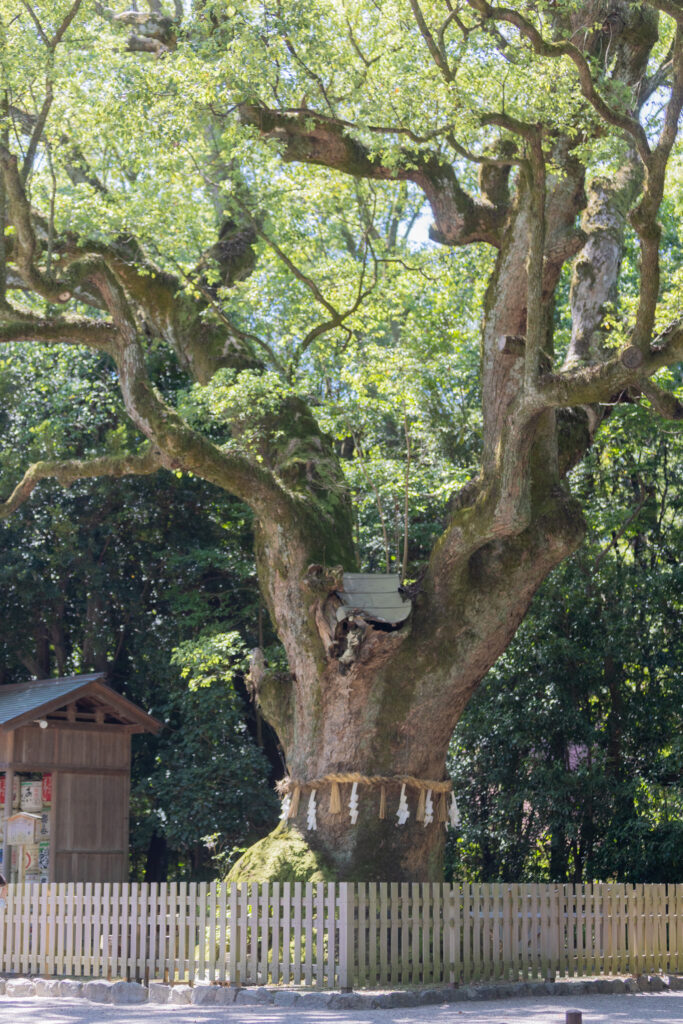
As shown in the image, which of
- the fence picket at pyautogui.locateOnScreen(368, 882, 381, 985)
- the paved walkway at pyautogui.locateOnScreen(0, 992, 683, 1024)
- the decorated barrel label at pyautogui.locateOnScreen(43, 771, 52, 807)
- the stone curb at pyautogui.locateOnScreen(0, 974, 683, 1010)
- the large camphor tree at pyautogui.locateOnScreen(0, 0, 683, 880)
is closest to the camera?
the paved walkway at pyautogui.locateOnScreen(0, 992, 683, 1024)

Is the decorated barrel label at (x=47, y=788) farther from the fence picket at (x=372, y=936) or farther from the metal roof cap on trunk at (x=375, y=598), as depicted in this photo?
the fence picket at (x=372, y=936)

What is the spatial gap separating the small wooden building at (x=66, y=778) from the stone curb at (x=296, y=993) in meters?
3.64

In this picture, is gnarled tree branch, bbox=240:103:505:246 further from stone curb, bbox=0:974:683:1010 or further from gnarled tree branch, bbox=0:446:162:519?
stone curb, bbox=0:974:683:1010

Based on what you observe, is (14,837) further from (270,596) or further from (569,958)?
(569,958)

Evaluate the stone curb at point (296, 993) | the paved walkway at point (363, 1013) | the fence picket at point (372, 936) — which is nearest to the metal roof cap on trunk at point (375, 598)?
the fence picket at point (372, 936)

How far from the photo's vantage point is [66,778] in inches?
559

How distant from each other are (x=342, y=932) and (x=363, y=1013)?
2.77 feet

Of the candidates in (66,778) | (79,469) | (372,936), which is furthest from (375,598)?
(66,778)

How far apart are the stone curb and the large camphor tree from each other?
1.57 meters

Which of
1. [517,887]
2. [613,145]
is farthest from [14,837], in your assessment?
[613,145]

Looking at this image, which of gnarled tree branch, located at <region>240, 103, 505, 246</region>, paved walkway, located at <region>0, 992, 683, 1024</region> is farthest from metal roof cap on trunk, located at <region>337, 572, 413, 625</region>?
gnarled tree branch, located at <region>240, 103, 505, 246</region>

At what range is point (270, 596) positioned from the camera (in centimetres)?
1184

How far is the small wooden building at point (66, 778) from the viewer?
44.4 feet

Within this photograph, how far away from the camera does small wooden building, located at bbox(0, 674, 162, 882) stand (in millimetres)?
13531
